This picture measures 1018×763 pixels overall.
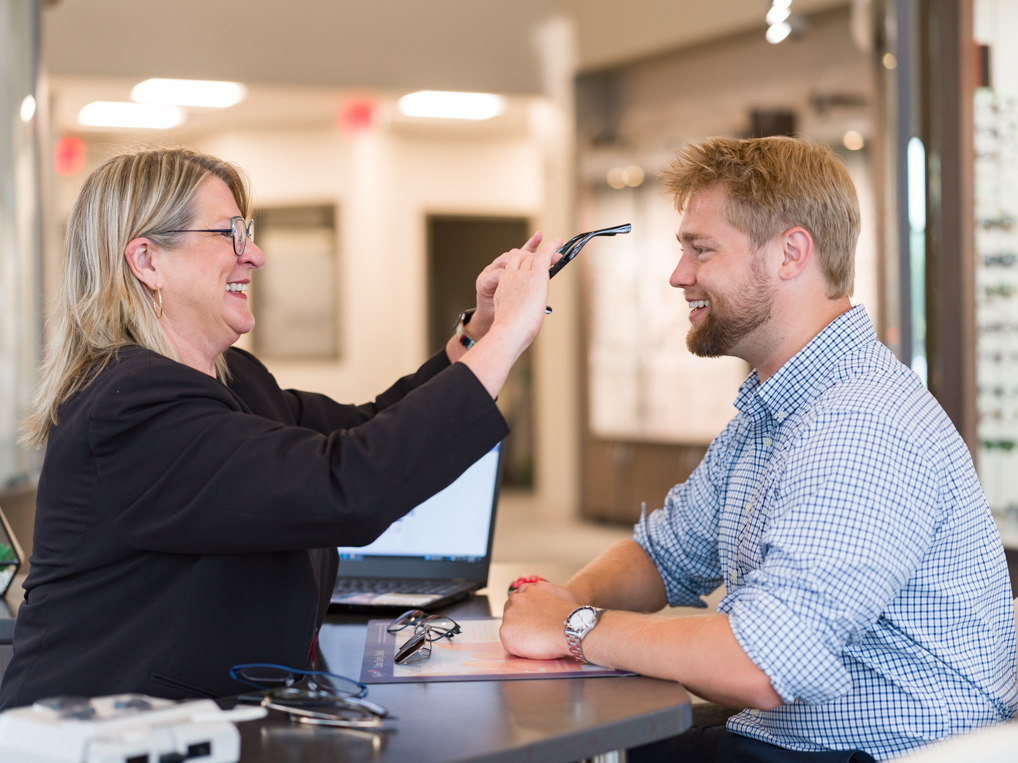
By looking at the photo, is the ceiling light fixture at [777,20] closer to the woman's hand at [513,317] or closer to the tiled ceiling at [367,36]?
the tiled ceiling at [367,36]

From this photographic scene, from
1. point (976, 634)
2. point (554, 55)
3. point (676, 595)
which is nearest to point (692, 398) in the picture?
point (554, 55)

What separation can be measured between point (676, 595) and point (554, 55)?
6445 mm

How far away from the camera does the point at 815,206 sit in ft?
5.67

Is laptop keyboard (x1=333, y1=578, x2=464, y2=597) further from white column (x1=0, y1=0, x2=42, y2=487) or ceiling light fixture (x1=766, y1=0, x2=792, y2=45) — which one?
ceiling light fixture (x1=766, y1=0, x2=792, y2=45)

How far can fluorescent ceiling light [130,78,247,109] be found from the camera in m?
7.74

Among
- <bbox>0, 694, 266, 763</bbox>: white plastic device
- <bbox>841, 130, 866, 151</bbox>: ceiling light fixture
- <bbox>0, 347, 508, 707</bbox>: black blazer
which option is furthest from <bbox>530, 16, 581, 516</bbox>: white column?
<bbox>0, 694, 266, 763</bbox>: white plastic device

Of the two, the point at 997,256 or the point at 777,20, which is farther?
the point at 777,20

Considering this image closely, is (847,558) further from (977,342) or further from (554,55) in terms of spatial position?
(554,55)

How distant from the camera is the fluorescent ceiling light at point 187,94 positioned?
7738 mm

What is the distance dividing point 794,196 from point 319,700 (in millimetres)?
1066

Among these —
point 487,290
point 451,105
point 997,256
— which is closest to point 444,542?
point 487,290

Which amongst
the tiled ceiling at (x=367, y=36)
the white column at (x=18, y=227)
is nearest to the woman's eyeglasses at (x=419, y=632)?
the white column at (x=18, y=227)

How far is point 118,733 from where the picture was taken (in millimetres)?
992

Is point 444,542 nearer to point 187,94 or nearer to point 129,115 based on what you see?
point 187,94
